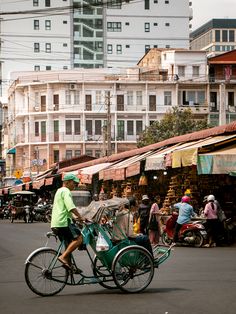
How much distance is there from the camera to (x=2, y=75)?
111 m

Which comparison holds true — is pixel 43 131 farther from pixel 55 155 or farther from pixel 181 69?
pixel 181 69

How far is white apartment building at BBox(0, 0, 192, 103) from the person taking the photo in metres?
110

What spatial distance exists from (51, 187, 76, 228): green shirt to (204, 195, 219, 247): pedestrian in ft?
35.6

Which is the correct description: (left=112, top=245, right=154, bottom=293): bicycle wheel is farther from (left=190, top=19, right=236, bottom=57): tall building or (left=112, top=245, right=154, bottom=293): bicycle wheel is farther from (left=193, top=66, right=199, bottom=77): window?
(left=190, top=19, right=236, bottom=57): tall building

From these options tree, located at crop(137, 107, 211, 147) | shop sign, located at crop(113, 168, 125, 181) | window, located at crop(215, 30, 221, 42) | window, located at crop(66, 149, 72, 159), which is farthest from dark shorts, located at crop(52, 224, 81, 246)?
window, located at crop(215, 30, 221, 42)

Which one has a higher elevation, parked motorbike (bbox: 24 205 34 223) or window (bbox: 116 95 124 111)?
window (bbox: 116 95 124 111)

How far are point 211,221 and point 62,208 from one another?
11.1 meters

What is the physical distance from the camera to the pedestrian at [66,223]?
36.4 ft

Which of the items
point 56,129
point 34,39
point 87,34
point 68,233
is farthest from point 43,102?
point 68,233

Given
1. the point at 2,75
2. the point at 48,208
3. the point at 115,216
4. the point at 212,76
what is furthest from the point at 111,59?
the point at 115,216

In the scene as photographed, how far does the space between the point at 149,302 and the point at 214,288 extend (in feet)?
5.60

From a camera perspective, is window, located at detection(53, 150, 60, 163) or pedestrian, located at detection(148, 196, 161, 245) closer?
pedestrian, located at detection(148, 196, 161, 245)

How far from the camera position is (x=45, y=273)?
11.0 metres

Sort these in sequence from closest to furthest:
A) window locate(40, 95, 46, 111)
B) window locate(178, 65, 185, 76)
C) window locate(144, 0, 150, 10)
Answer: window locate(178, 65, 185, 76)
window locate(40, 95, 46, 111)
window locate(144, 0, 150, 10)
